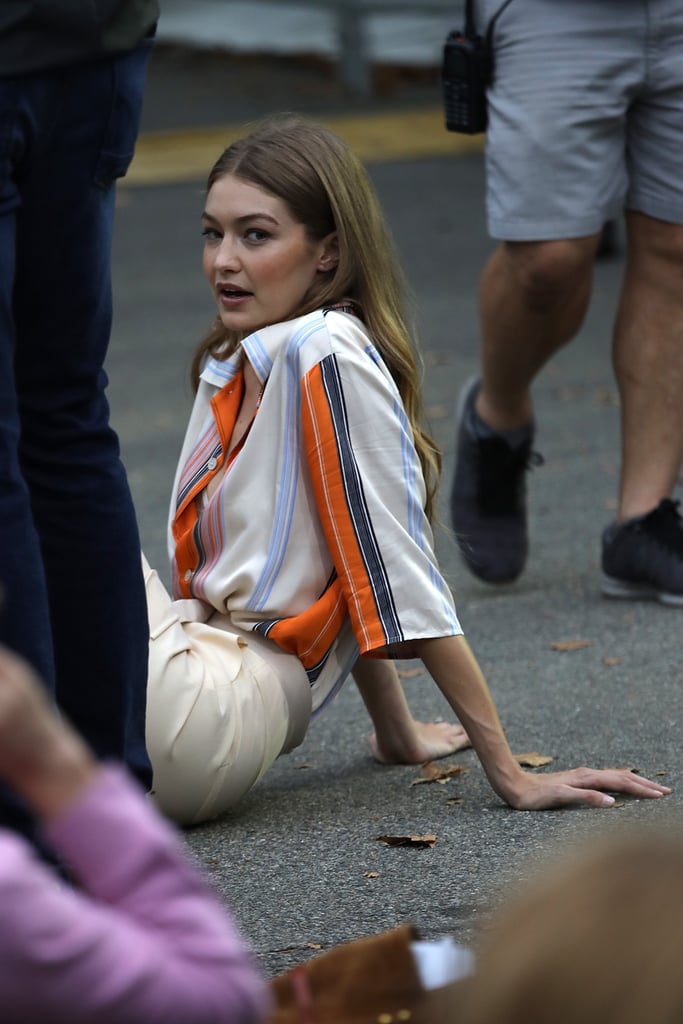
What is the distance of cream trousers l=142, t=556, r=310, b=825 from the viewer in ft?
9.53

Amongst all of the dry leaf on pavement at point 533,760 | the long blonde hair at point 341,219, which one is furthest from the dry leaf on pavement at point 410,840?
the long blonde hair at point 341,219

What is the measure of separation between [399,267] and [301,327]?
0.30 m

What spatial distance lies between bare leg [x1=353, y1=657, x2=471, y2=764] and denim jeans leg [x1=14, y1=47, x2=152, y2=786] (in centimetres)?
73

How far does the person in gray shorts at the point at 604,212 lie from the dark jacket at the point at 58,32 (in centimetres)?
196

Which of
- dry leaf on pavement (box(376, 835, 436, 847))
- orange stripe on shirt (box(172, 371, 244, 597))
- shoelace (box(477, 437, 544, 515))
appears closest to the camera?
dry leaf on pavement (box(376, 835, 436, 847))

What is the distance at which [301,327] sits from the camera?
3.03 metres

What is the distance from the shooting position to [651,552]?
4227 mm

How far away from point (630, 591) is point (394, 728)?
1178 mm

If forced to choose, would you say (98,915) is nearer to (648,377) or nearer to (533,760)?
(533,760)

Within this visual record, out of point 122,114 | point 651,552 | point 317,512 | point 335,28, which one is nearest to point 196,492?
point 317,512

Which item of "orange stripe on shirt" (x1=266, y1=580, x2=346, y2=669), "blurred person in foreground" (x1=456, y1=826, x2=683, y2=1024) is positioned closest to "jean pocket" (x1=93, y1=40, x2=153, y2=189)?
"orange stripe on shirt" (x1=266, y1=580, x2=346, y2=669)

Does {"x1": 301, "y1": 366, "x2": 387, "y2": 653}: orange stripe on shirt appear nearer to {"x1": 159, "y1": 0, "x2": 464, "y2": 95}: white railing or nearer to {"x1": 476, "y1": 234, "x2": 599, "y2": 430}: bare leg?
{"x1": 476, "y1": 234, "x2": 599, "y2": 430}: bare leg

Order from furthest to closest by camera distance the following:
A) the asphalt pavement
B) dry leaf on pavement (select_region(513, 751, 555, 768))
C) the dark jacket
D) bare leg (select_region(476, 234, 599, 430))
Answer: bare leg (select_region(476, 234, 599, 430)) < dry leaf on pavement (select_region(513, 751, 555, 768)) < the asphalt pavement < the dark jacket

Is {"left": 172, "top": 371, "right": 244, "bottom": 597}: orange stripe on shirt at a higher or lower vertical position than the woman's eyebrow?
lower
